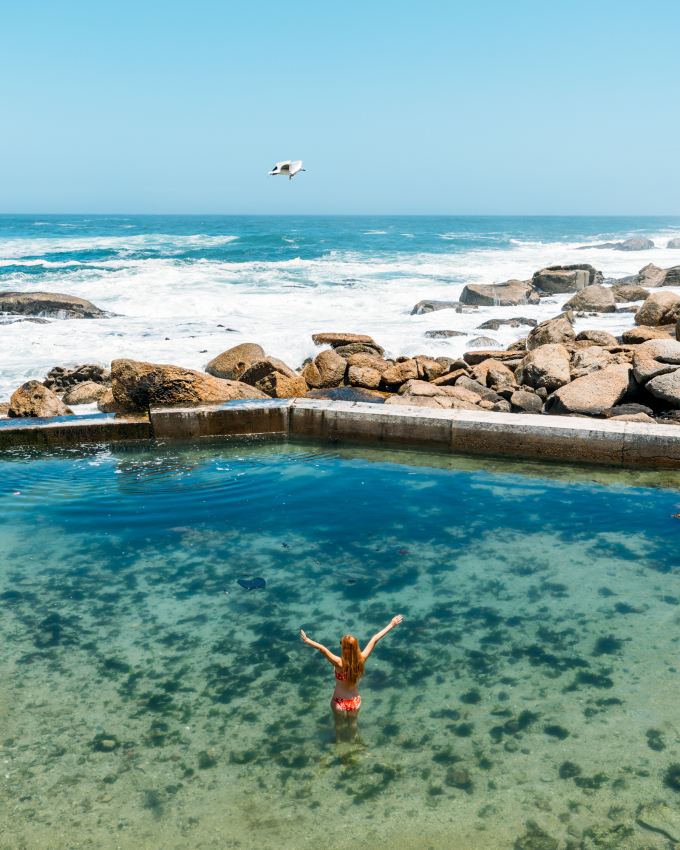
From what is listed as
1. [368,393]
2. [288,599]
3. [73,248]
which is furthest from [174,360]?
[73,248]

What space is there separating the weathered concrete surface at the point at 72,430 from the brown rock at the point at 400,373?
466cm

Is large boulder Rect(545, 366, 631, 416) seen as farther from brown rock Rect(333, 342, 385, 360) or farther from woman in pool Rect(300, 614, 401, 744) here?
woman in pool Rect(300, 614, 401, 744)

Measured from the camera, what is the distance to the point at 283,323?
796 inches

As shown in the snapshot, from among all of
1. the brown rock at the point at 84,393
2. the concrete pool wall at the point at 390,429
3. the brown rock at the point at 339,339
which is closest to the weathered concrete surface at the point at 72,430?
the concrete pool wall at the point at 390,429

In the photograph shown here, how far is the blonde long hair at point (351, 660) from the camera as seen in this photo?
3.37 metres

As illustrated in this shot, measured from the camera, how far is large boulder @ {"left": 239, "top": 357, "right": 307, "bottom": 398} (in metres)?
10.3

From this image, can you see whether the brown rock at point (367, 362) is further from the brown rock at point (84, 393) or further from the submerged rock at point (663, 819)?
the submerged rock at point (663, 819)

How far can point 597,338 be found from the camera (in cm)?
1388

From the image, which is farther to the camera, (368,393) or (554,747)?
(368,393)

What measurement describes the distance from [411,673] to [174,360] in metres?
11.5

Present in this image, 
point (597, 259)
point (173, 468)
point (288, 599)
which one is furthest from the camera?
point (597, 259)

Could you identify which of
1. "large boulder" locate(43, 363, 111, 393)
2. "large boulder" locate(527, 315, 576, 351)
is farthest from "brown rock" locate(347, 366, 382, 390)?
"large boulder" locate(43, 363, 111, 393)

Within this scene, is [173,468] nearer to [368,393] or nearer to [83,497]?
[83,497]

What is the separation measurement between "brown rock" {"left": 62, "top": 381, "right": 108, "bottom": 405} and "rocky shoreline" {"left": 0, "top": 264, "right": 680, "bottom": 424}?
0.7 inches
